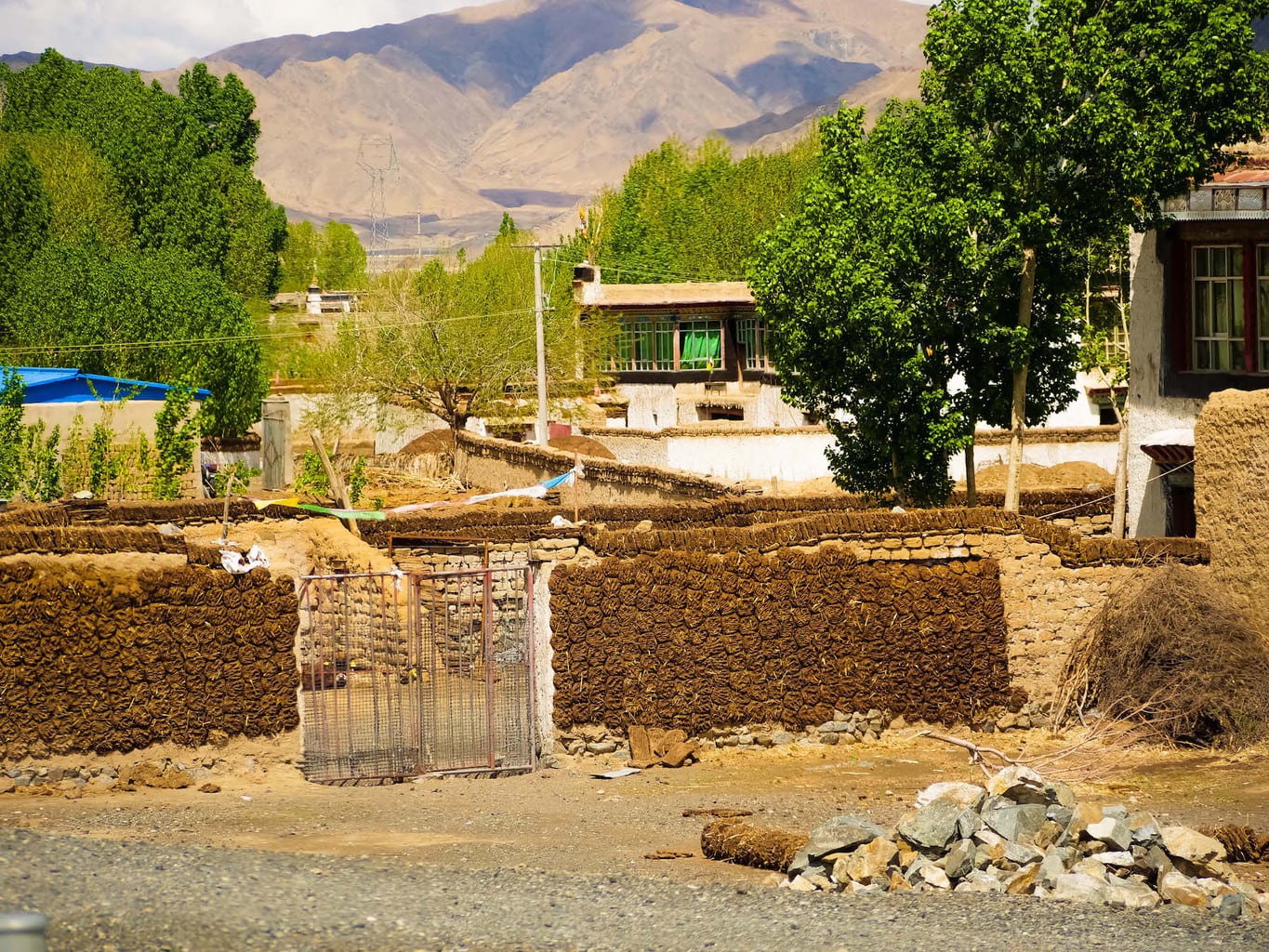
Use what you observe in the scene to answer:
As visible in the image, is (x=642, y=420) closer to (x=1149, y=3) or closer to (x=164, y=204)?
(x=164, y=204)

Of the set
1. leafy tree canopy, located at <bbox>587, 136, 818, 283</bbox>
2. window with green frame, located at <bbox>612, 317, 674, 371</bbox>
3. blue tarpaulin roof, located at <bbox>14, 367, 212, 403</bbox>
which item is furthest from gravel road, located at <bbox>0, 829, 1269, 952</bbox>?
leafy tree canopy, located at <bbox>587, 136, 818, 283</bbox>

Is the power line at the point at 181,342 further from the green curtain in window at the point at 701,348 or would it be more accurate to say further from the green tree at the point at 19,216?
the green curtain in window at the point at 701,348

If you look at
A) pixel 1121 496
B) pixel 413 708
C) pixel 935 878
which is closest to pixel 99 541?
pixel 413 708

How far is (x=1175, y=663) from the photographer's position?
16.0 metres

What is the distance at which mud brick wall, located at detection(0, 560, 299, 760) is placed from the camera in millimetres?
14430

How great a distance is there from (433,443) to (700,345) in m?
16.1

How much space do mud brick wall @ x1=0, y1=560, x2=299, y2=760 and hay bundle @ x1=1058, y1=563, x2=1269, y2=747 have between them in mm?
8512

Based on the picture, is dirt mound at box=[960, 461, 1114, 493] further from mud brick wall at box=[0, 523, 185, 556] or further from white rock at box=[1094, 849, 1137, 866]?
white rock at box=[1094, 849, 1137, 866]

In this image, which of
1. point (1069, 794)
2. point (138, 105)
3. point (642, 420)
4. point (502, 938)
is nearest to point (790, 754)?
point (1069, 794)

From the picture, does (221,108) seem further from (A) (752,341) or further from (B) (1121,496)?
(B) (1121,496)

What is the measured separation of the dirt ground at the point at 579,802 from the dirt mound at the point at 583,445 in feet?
98.7

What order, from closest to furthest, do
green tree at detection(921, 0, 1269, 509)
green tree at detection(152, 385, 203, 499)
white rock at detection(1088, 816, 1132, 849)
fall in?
white rock at detection(1088, 816, 1132, 849)
green tree at detection(921, 0, 1269, 509)
green tree at detection(152, 385, 203, 499)

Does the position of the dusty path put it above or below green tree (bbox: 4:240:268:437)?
below

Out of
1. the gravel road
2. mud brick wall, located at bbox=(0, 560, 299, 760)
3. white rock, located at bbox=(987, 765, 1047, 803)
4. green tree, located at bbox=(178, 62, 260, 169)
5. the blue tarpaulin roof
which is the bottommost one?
the gravel road
